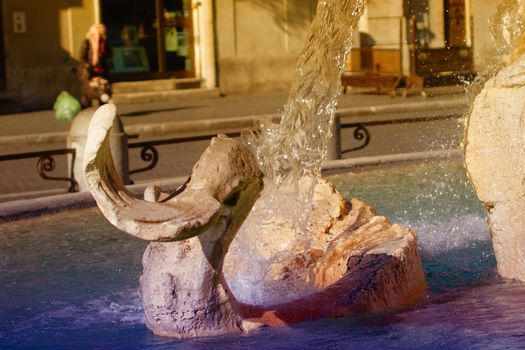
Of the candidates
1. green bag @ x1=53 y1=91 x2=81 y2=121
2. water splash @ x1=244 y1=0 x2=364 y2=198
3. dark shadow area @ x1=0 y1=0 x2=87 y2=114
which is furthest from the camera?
dark shadow area @ x1=0 y1=0 x2=87 y2=114

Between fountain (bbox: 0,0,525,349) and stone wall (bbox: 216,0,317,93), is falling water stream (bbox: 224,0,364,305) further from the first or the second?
stone wall (bbox: 216,0,317,93)

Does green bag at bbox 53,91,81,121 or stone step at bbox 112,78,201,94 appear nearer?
green bag at bbox 53,91,81,121

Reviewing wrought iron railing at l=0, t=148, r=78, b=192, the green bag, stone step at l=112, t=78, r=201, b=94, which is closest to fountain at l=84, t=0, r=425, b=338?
wrought iron railing at l=0, t=148, r=78, b=192

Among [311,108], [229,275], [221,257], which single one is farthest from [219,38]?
[221,257]

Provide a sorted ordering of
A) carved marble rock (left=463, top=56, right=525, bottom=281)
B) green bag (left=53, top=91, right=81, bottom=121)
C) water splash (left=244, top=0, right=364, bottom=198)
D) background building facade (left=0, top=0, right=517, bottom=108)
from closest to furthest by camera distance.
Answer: carved marble rock (left=463, top=56, right=525, bottom=281), water splash (left=244, top=0, right=364, bottom=198), green bag (left=53, top=91, right=81, bottom=121), background building facade (left=0, top=0, right=517, bottom=108)

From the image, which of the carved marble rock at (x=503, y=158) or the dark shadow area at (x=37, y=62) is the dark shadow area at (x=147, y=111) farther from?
the carved marble rock at (x=503, y=158)

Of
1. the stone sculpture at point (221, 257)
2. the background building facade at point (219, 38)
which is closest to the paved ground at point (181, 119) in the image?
the background building facade at point (219, 38)

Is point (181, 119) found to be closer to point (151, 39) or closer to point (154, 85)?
point (154, 85)

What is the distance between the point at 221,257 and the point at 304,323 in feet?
1.43

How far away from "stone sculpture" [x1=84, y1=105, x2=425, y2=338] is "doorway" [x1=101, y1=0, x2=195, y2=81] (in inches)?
651

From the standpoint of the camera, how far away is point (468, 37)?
22.3 metres

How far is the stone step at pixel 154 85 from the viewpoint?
20.7 m

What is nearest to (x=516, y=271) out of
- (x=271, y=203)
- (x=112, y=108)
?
(x=271, y=203)

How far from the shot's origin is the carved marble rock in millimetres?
5066
